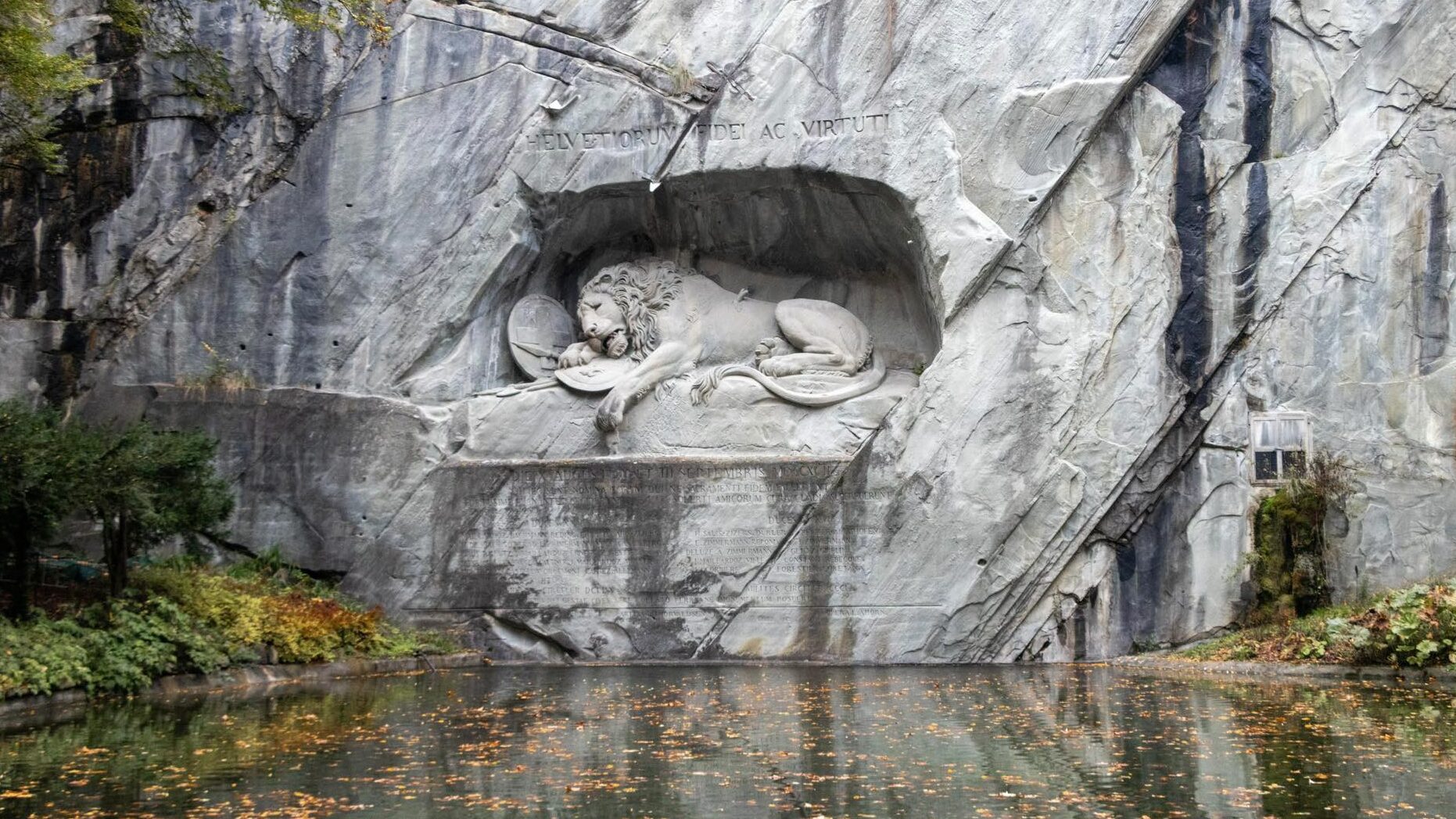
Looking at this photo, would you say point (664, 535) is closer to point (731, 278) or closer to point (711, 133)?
point (731, 278)

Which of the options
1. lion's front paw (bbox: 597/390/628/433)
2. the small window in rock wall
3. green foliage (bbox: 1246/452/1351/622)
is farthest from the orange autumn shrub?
the small window in rock wall

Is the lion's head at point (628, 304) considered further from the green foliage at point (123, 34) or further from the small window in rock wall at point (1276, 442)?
the small window in rock wall at point (1276, 442)

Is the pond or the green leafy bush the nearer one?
the pond

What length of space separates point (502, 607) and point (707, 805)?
807cm

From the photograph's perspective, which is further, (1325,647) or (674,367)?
(674,367)

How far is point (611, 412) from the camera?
1484 cm

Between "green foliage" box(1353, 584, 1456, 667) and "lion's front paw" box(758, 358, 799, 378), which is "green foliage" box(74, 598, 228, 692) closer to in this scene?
"lion's front paw" box(758, 358, 799, 378)

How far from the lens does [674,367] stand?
604 inches

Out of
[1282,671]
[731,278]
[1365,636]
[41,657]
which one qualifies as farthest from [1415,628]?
[41,657]

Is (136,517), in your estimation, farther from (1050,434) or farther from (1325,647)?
(1325,647)

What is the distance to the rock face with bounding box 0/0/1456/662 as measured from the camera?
14.2 m

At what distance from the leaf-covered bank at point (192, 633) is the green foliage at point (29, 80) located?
408 centimetres

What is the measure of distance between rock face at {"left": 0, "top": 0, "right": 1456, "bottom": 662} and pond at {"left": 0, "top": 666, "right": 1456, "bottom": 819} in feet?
8.15

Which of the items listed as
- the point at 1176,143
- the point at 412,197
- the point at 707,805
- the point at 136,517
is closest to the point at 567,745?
the point at 707,805
